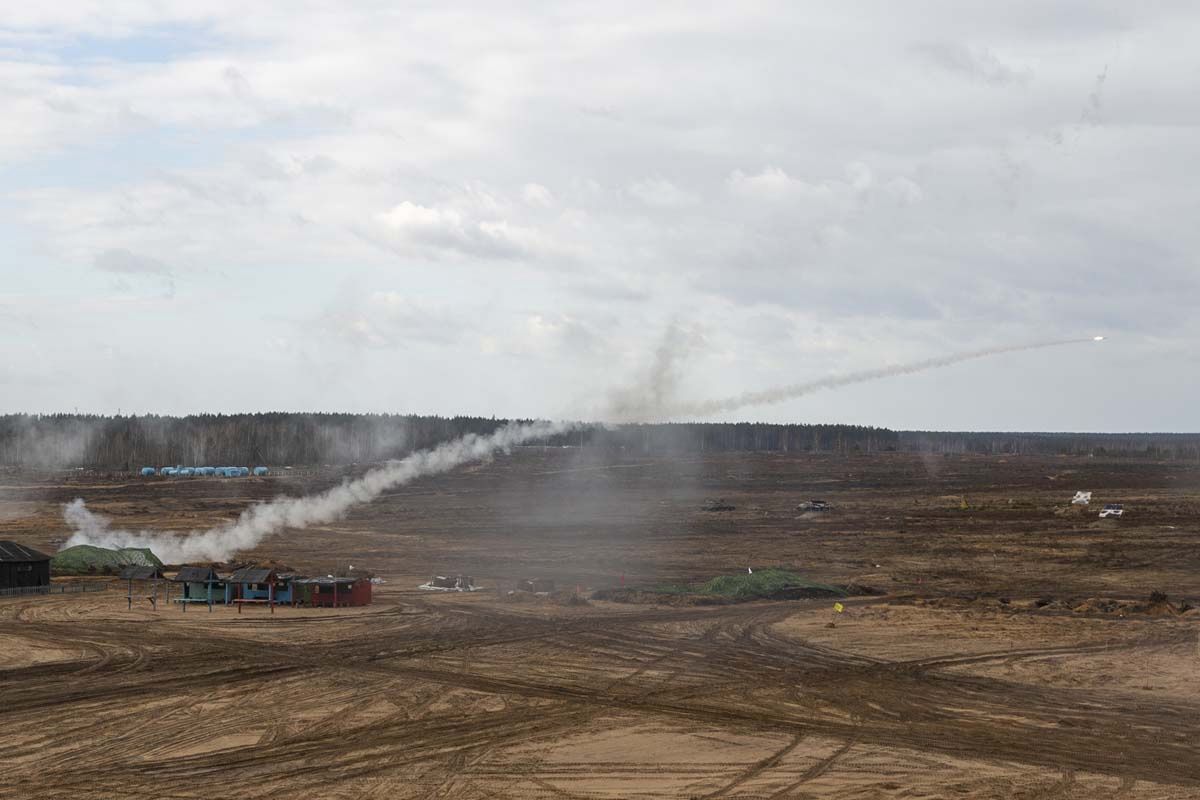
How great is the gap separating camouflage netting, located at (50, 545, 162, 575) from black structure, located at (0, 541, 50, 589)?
440 inches

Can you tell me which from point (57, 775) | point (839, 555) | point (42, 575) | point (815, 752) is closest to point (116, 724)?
point (57, 775)

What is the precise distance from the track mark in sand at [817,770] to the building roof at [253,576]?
42.1 meters

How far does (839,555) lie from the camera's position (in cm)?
9619

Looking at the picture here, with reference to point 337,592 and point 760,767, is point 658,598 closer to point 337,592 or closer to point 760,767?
point 337,592

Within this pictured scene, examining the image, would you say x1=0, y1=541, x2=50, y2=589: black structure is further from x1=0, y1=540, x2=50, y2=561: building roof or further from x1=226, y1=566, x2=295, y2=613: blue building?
x1=226, y1=566, x2=295, y2=613: blue building

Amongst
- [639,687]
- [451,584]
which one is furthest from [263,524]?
[639,687]

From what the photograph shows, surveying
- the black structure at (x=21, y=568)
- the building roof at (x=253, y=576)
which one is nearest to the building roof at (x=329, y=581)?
the building roof at (x=253, y=576)

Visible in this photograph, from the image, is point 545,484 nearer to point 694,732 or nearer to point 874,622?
point 874,622

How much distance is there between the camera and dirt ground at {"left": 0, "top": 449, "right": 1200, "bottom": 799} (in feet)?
112

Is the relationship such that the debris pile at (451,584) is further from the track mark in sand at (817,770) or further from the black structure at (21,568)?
the track mark in sand at (817,770)

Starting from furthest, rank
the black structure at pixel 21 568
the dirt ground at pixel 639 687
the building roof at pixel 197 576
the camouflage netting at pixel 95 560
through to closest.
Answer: the camouflage netting at pixel 95 560, the black structure at pixel 21 568, the building roof at pixel 197 576, the dirt ground at pixel 639 687

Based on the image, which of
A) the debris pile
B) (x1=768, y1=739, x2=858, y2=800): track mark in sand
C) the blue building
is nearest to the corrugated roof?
the blue building

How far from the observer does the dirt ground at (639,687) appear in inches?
1348

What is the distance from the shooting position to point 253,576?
233 ft
